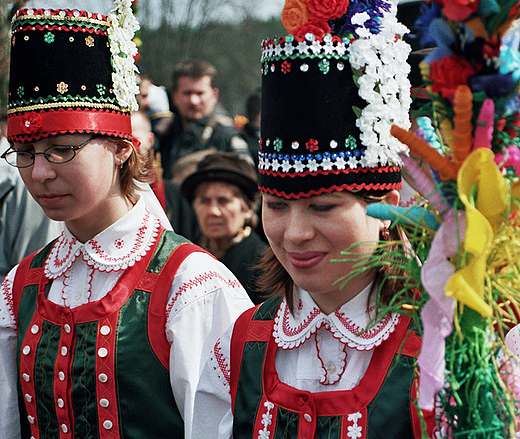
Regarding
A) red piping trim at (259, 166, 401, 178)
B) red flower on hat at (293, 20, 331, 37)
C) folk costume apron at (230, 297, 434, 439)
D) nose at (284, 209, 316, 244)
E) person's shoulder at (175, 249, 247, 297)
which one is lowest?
folk costume apron at (230, 297, 434, 439)

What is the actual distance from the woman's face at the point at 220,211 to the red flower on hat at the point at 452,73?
268 cm

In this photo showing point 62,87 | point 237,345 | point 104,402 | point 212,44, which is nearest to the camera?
point 237,345

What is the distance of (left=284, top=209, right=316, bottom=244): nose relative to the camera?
1.77 meters

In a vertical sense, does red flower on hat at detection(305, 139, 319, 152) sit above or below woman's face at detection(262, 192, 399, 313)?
above

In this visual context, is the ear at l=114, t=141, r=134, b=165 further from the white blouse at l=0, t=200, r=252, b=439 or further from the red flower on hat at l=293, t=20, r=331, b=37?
the red flower on hat at l=293, t=20, r=331, b=37

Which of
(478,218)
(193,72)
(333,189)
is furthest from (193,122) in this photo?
(478,218)

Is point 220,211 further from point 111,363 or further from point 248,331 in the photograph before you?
point 248,331

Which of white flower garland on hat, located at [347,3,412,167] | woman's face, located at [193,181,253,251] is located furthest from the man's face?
white flower garland on hat, located at [347,3,412,167]

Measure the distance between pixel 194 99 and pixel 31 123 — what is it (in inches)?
172

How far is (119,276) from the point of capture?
8.01 feet

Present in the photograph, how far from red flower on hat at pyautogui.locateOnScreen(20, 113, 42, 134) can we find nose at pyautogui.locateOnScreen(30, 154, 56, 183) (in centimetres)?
10

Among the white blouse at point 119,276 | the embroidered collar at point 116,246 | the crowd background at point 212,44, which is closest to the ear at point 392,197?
the white blouse at point 119,276

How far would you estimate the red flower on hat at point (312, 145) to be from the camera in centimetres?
182

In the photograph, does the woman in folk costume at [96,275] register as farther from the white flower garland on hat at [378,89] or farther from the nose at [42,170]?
the white flower garland on hat at [378,89]
